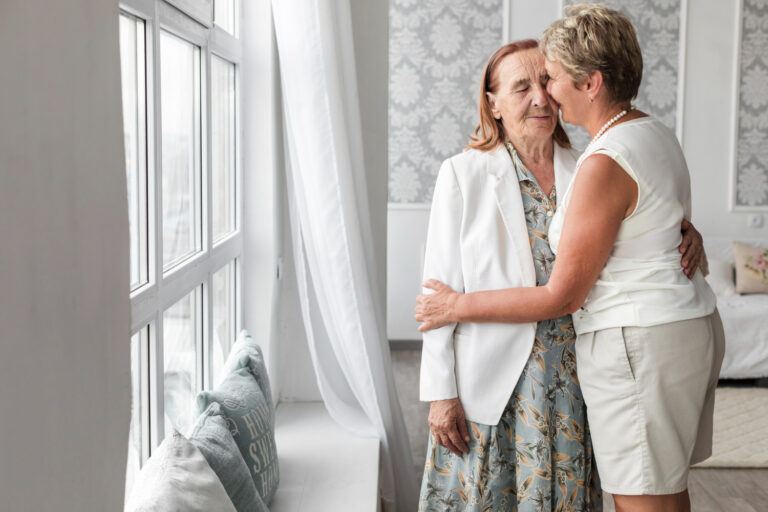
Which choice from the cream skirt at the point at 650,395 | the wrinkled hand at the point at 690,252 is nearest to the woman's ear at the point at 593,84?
the wrinkled hand at the point at 690,252

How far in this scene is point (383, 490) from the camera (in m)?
2.55

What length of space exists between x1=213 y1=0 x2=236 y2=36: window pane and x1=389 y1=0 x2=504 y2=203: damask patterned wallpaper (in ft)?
10.1

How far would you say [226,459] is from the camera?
1560mm

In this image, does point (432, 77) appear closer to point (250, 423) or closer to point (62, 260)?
point (250, 423)

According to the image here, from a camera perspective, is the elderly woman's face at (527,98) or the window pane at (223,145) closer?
the elderly woman's face at (527,98)

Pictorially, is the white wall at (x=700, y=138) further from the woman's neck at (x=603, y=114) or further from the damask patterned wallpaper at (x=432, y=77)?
the woman's neck at (x=603, y=114)

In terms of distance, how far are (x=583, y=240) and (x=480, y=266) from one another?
271mm

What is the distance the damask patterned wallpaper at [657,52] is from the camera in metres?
5.54

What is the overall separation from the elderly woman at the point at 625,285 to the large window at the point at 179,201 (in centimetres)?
72

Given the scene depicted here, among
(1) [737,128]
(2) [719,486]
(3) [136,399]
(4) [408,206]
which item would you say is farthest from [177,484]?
(1) [737,128]

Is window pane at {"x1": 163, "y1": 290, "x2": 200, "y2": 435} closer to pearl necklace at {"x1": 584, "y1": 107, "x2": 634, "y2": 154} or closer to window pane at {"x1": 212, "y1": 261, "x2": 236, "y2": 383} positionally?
window pane at {"x1": 212, "y1": 261, "x2": 236, "y2": 383}

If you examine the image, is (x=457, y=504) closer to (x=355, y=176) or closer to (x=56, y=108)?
(x=355, y=176)

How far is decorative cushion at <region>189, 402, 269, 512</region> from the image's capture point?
1535 mm

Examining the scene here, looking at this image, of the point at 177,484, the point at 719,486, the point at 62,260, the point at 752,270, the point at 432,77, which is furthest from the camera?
the point at 432,77
